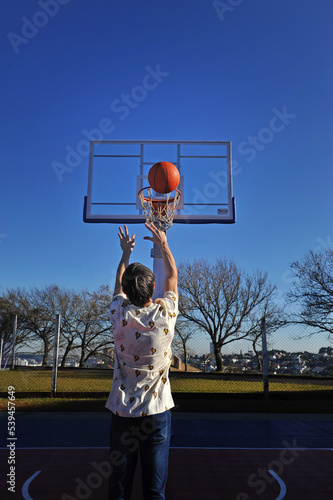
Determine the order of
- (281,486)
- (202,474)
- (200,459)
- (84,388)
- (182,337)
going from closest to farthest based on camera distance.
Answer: (281,486)
(202,474)
(200,459)
(84,388)
(182,337)

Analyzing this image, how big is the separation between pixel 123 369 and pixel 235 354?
584 inches

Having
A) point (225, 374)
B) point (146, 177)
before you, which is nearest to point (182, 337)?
point (225, 374)

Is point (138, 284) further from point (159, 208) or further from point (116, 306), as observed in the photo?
point (159, 208)

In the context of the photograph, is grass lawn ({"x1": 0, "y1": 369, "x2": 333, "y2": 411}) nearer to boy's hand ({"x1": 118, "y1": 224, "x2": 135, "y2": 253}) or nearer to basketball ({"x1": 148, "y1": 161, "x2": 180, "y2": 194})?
basketball ({"x1": 148, "y1": 161, "x2": 180, "y2": 194})

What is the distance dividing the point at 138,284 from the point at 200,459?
13.3ft

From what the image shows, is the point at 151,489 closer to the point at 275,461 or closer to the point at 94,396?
the point at 275,461

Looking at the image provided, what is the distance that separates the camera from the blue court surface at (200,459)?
4.12 meters

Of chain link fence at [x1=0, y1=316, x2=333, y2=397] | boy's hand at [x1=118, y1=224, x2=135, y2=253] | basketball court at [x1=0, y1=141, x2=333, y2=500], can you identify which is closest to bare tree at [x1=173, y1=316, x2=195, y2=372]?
chain link fence at [x1=0, y1=316, x2=333, y2=397]

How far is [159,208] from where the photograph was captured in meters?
7.26

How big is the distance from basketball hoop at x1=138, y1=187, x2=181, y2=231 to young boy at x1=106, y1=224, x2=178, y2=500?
15.4 ft

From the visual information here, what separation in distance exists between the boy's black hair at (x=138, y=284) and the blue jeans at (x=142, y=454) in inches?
23.6

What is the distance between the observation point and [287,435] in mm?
7031

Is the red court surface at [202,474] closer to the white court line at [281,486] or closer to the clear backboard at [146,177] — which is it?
the white court line at [281,486]

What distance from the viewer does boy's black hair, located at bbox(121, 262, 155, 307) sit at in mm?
2199
